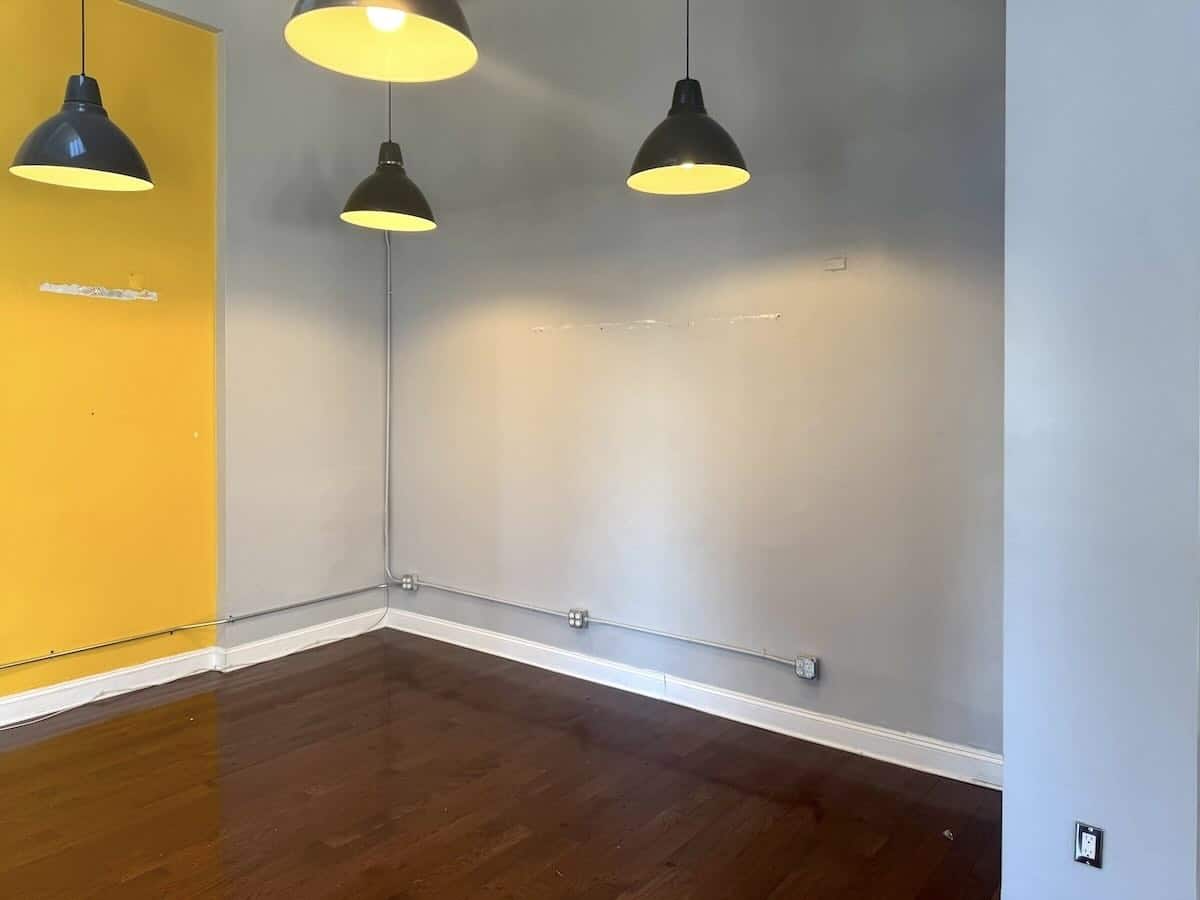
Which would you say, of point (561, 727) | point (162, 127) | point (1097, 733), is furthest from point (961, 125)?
point (162, 127)

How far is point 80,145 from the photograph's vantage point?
9.86 feet

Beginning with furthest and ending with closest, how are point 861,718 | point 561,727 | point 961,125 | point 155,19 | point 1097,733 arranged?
1. point 155,19
2. point 561,727
3. point 861,718
4. point 961,125
5. point 1097,733

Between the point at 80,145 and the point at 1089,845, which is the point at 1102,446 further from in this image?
the point at 80,145

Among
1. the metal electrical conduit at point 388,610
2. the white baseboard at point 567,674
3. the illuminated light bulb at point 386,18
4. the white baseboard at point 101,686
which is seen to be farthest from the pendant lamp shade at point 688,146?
the white baseboard at point 101,686

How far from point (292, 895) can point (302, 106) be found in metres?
3.89

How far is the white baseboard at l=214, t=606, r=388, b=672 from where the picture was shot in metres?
4.41

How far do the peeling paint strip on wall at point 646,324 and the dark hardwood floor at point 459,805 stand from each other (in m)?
1.75

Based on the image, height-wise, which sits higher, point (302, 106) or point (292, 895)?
point (302, 106)

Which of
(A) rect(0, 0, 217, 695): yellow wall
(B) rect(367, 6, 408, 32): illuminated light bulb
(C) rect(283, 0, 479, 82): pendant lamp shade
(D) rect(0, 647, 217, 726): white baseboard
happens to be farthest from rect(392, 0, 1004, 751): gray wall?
(B) rect(367, 6, 408, 32): illuminated light bulb

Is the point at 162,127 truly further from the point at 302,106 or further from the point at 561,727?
the point at 561,727

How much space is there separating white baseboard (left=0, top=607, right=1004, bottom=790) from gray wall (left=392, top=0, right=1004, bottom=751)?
7cm

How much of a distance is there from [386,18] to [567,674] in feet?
10.9

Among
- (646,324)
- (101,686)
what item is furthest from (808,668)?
(101,686)

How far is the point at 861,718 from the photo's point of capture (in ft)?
11.2
